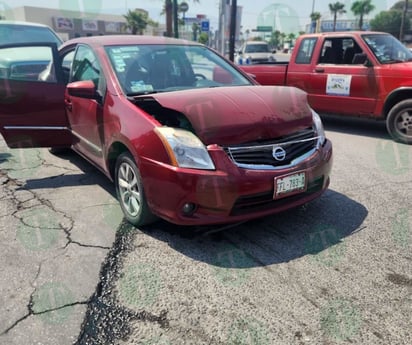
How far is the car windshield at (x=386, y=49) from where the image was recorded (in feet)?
22.4

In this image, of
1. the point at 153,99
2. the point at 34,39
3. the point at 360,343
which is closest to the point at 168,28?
the point at 34,39

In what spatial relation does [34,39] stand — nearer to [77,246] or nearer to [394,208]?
[77,246]

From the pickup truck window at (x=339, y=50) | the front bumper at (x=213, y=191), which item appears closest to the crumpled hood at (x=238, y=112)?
the front bumper at (x=213, y=191)

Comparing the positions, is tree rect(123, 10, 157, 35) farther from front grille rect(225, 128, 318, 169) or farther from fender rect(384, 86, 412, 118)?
front grille rect(225, 128, 318, 169)

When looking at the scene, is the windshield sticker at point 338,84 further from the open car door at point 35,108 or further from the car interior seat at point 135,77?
the open car door at point 35,108

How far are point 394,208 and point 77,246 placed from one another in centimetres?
302

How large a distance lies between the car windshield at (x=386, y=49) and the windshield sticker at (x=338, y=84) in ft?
1.97

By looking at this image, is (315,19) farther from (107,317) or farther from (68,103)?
(107,317)

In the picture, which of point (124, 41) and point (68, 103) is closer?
point (124, 41)

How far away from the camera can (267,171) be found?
3029mm

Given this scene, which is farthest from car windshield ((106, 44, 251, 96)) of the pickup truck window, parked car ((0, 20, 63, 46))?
parked car ((0, 20, 63, 46))

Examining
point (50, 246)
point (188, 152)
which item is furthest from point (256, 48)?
point (50, 246)

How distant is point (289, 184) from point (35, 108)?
3108 mm

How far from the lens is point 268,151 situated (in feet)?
10.3
